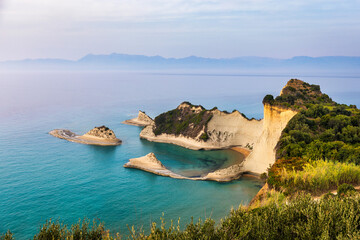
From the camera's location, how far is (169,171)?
43000 millimetres

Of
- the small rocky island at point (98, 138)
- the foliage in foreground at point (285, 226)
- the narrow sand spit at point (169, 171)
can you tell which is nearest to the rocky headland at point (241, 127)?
the narrow sand spit at point (169, 171)

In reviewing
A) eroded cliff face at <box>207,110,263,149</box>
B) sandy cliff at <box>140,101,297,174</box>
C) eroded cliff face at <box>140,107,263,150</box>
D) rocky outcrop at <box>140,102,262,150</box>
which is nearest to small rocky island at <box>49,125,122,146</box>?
sandy cliff at <box>140,101,297,174</box>

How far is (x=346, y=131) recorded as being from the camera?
98.9ft

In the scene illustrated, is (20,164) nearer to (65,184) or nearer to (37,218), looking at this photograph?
(65,184)

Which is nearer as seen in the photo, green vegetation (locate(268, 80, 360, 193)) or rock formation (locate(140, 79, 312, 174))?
green vegetation (locate(268, 80, 360, 193))

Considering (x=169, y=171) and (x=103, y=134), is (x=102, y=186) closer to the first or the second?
(x=169, y=171)

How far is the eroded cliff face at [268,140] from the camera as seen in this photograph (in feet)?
128

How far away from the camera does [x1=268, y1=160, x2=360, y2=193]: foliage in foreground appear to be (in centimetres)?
2150

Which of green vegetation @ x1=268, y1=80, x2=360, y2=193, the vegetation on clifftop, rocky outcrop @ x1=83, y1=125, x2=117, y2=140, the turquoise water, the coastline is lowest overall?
the turquoise water

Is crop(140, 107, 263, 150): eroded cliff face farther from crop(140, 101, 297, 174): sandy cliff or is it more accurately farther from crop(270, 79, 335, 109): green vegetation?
crop(270, 79, 335, 109): green vegetation

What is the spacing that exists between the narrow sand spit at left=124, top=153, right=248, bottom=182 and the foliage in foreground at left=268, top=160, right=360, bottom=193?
1695 cm

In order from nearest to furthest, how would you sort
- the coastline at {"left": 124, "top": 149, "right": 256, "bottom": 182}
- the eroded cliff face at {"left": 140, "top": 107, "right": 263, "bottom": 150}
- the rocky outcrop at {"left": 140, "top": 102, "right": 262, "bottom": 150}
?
1. the coastline at {"left": 124, "top": 149, "right": 256, "bottom": 182}
2. the eroded cliff face at {"left": 140, "top": 107, "right": 263, "bottom": 150}
3. the rocky outcrop at {"left": 140, "top": 102, "right": 262, "bottom": 150}

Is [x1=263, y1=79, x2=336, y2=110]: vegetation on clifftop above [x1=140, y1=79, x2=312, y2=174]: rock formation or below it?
above

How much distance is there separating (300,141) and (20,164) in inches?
1715
